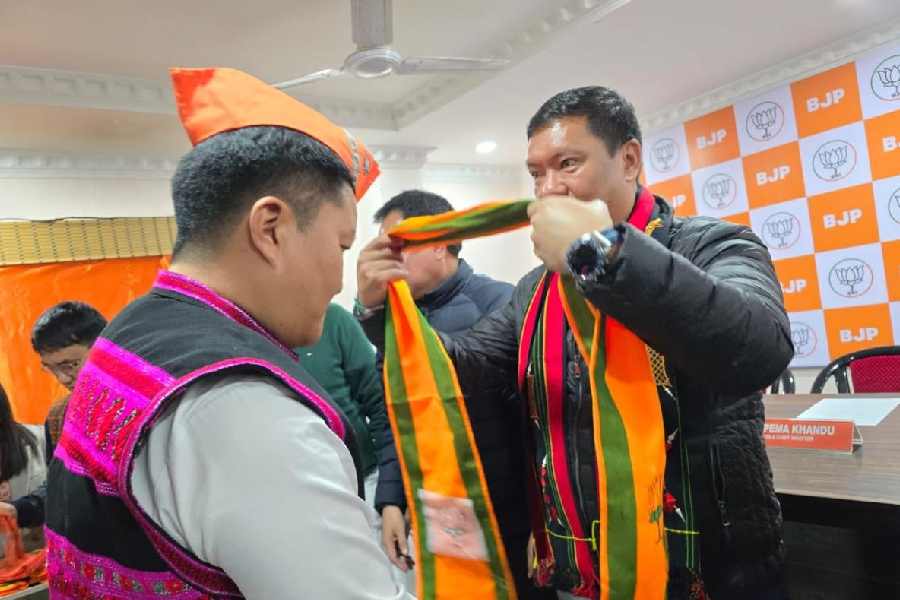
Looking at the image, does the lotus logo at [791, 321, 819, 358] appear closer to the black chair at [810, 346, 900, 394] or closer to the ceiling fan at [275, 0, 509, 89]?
the black chair at [810, 346, 900, 394]

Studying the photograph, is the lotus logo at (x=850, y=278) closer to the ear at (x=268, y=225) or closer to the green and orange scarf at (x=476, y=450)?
the green and orange scarf at (x=476, y=450)

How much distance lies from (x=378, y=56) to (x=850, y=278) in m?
3.63

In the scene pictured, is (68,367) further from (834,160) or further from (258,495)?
(834,160)

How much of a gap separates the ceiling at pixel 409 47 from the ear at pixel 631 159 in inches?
108

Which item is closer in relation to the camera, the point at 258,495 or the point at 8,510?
the point at 258,495

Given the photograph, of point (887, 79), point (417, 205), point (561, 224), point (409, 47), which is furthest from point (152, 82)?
point (887, 79)

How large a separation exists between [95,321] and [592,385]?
2.10 meters

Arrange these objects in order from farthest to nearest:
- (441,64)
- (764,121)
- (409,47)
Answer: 1. (764,121)
2. (409,47)
3. (441,64)

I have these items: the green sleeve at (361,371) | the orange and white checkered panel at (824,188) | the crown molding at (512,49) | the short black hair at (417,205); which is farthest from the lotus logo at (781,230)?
the green sleeve at (361,371)

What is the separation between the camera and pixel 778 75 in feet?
15.5

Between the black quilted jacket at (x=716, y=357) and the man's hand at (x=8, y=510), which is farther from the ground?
the black quilted jacket at (x=716, y=357)

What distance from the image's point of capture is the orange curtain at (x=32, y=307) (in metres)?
4.88

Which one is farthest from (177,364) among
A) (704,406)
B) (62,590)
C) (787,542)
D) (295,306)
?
(787,542)

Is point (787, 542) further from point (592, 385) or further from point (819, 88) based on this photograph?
point (819, 88)
